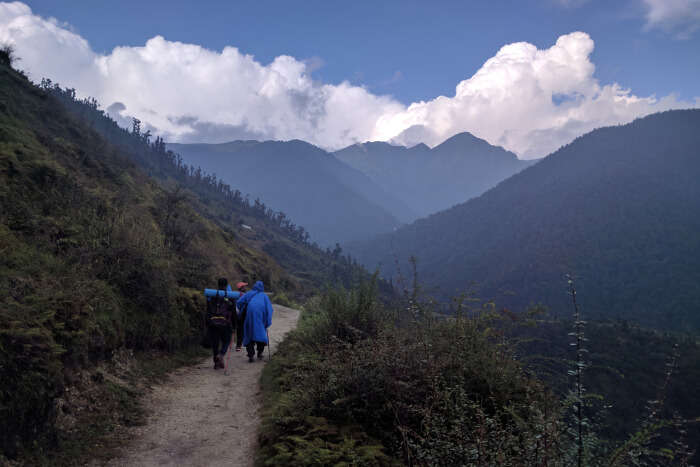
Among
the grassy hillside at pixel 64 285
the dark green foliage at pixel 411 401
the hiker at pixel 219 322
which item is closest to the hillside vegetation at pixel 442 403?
the dark green foliage at pixel 411 401

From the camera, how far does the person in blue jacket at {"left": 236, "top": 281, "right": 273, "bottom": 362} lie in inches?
336

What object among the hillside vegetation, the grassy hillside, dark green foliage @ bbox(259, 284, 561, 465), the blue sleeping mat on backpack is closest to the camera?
the hillside vegetation

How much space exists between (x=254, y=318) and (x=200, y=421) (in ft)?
10.7

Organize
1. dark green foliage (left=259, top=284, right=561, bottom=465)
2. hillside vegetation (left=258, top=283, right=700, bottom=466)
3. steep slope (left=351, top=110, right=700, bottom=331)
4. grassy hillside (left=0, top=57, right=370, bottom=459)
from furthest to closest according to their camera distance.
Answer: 1. steep slope (left=351, top=110, right=700, bottom=331)
2. grassy hillside (left=0, top=57, right=370, bottom=459)
3. dark green foliage (left=259, top=284, right=561, bottom=465)
4. hillside vegetation (left=258, top=283, right=700, bottom=466)

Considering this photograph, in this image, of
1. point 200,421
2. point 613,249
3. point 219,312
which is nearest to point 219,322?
point 219,312

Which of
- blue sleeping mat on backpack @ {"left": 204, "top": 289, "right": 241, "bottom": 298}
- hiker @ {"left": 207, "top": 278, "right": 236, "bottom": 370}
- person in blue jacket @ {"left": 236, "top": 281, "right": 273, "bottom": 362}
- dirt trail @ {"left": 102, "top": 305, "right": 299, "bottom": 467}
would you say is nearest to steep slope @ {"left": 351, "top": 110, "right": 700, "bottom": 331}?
person in blue jacket @ {"left": 236, "top": 281, "right": 273, "bottom": 362}

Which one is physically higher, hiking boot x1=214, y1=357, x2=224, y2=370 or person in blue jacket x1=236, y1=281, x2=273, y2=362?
person in blue jacket x1=236, y1=281, x2=273, y2=362

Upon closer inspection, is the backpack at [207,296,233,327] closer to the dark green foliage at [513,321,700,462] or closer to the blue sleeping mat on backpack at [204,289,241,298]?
the blue sleeping mat on backpack at [204,289,241,298]

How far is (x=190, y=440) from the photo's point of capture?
15.7 ft

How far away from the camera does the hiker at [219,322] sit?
798cm

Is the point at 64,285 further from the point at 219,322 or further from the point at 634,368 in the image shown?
the point at 634,368

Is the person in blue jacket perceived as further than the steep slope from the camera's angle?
No

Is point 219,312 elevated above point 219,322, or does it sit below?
above

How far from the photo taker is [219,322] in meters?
8.02
